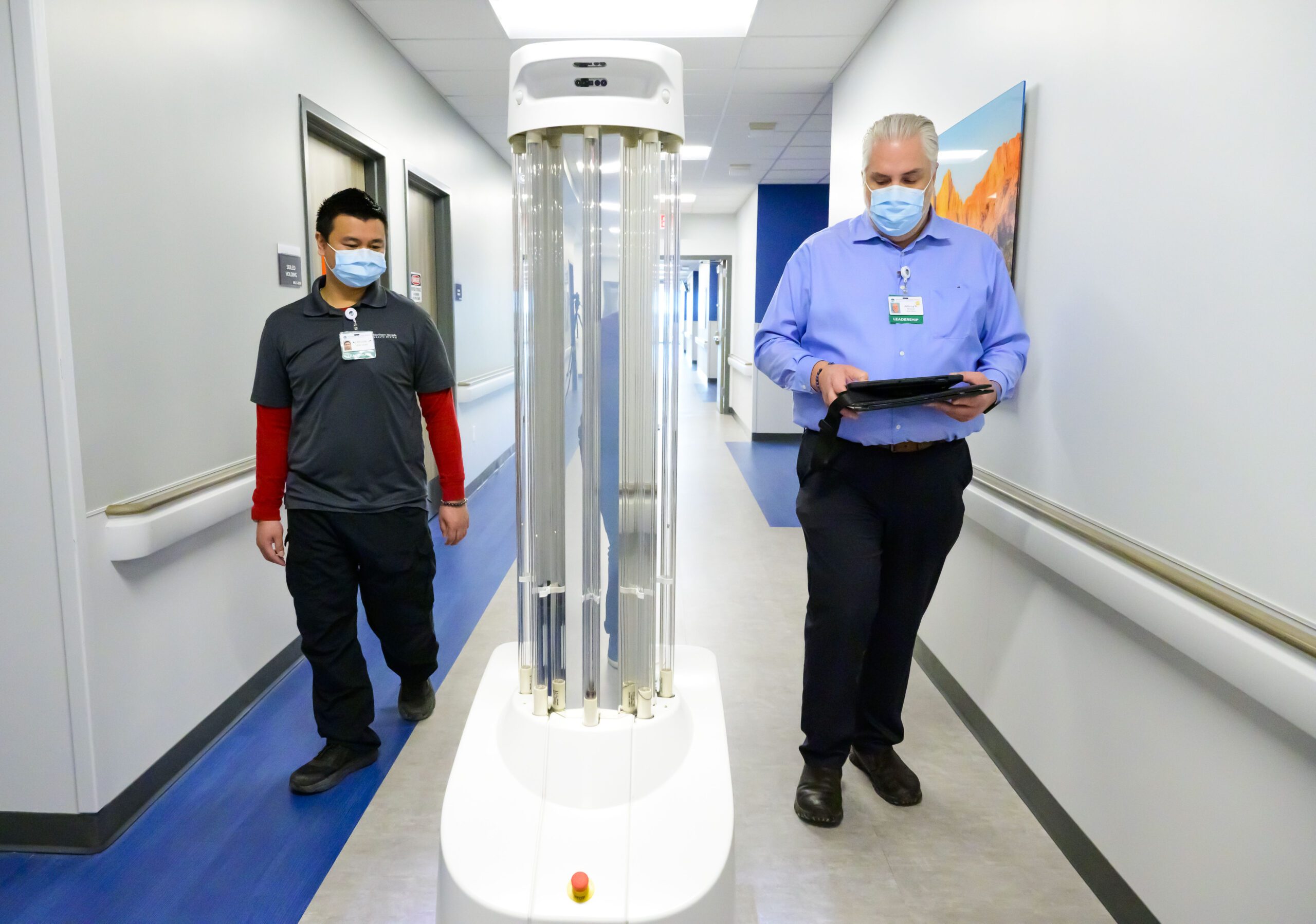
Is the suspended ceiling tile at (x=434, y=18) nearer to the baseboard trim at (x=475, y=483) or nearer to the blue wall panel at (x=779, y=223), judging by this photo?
the baseboard trim at (x=475, y=483)

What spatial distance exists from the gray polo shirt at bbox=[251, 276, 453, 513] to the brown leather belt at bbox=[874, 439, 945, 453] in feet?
4.11

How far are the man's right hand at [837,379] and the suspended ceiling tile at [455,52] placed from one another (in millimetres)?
3332

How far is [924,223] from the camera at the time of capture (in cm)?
207

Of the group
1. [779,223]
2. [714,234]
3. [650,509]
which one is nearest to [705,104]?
[779,223]

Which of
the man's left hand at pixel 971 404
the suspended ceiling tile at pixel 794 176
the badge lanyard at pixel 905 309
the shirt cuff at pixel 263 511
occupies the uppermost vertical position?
the suspended ceiling tile at pixel 794 176

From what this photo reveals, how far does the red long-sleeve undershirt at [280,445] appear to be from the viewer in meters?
2.29

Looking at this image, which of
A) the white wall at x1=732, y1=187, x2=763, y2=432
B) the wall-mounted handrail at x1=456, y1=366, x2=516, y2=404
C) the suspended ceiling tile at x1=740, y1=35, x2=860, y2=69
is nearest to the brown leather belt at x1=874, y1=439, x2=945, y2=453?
the suspended ceiling tile at x1=740, y1=35, x2=860, y2=69

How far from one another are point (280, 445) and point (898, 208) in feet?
5.49

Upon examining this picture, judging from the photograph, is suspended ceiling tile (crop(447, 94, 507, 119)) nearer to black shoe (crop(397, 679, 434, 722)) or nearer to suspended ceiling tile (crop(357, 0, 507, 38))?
suspended ceiling tile (crop(357, 0, 507, 38))

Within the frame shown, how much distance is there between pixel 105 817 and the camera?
210 centimetres

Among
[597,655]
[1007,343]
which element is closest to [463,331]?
[1007,343]

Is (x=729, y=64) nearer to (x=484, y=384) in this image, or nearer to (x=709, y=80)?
(x=709, y=80)

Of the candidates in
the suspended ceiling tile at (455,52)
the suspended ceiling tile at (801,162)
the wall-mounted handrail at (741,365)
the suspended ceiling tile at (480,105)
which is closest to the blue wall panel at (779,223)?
the wall-mounted handrail at (741,365)

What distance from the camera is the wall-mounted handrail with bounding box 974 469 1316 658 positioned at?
52.4 inches
